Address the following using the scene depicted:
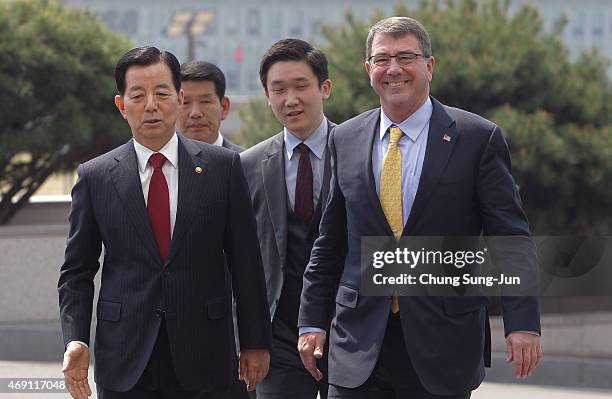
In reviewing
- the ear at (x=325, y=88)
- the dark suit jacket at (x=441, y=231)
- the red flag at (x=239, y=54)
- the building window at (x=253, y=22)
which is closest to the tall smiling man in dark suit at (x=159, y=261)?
the dark suit jacket at (x=441, y=231)

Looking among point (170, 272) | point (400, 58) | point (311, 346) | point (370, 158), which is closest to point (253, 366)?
point (311, 346)

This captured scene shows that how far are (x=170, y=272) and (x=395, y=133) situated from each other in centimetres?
98

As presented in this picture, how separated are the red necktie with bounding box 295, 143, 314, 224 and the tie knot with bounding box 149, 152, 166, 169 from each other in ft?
4.05

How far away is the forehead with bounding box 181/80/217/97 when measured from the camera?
6992 mm

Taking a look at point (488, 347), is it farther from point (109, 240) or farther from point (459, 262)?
point (109, 240)

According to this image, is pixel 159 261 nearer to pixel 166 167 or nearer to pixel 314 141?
pixel 166 167

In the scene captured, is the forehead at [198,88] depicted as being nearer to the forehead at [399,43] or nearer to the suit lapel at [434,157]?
the forehead at [399,43]

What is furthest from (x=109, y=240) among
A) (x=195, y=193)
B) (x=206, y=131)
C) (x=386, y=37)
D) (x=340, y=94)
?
(x=340, y=94)

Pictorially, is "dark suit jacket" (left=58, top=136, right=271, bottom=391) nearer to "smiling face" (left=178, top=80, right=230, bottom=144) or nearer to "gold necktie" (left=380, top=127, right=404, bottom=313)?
A: "gold necktie" (left=380, top=127, right=404, bottom=313)

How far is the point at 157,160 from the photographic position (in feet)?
15.4

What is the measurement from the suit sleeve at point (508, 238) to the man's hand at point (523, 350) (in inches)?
1.1

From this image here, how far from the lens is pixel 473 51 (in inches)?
504

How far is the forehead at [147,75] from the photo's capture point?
15.4ft

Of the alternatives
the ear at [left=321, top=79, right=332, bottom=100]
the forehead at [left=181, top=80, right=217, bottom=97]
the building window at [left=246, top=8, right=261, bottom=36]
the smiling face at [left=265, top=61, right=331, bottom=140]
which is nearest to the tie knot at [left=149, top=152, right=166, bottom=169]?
the smiling face at [left=265, top=61, right=331, bottom=140]
